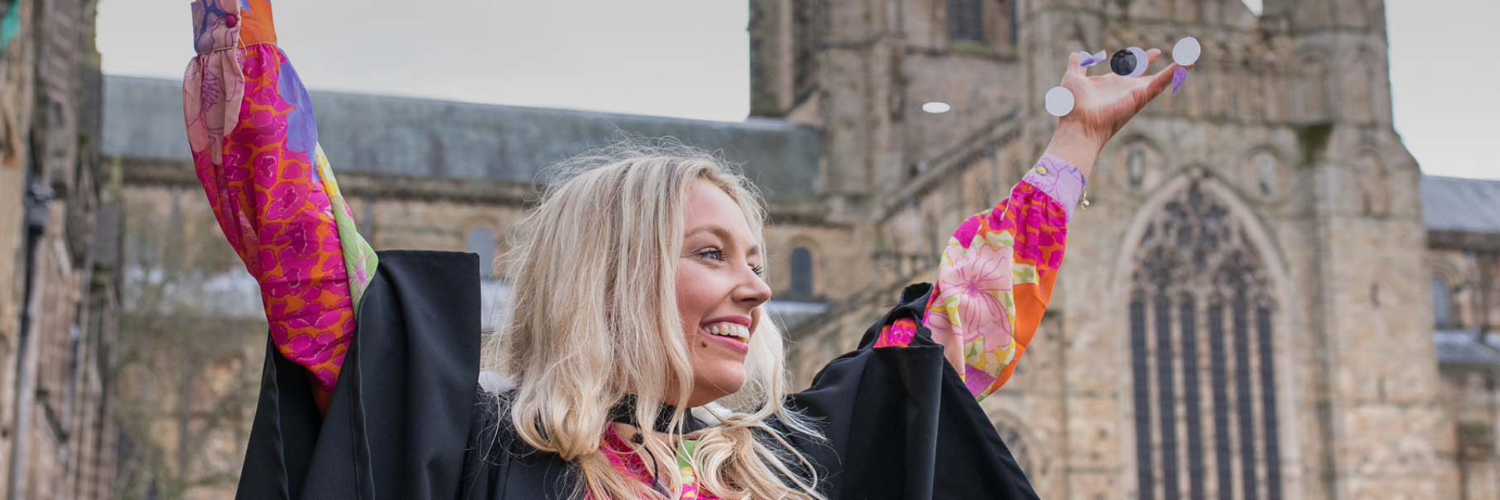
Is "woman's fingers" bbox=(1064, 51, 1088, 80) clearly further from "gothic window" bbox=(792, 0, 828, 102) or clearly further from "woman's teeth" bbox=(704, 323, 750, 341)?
"gothic window" bbox=(792, 0, 828, 102)

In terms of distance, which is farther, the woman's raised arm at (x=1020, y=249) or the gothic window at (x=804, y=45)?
the gothic window at (x=804, y=45)

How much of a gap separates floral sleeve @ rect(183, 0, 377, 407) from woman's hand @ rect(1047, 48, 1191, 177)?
1.32m

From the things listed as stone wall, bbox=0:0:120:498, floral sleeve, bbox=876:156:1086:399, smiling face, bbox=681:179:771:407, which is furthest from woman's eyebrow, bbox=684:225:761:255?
stone wall, bbox=0:0:120:498

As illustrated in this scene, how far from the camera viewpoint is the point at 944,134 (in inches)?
1596

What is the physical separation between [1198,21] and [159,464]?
19.5 meters

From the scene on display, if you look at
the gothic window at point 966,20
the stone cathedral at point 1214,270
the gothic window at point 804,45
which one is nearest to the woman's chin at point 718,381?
the stone cathedral at point 1214,270

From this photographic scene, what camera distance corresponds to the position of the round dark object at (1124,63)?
336 cm

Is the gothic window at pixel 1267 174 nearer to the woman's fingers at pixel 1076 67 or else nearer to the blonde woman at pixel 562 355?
Result: the woman's fingers at pixel 1076 67

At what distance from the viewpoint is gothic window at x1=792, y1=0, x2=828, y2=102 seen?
43.3 metres

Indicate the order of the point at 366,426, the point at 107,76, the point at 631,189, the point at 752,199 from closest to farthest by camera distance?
the point at 366,426
the point at 631,189
the point at 752,199
the point at 107,76

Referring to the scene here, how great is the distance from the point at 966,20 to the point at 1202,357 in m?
11.2

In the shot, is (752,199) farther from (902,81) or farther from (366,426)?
(902,81)

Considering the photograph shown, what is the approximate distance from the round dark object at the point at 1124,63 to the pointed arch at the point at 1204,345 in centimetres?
2995

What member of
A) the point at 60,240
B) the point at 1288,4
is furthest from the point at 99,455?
the point at 1288,4
